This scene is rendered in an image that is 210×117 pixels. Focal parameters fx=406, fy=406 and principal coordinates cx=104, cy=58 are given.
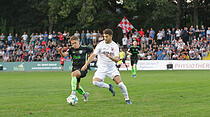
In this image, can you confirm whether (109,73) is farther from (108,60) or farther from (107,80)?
(107,80)

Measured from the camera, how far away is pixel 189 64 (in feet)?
121

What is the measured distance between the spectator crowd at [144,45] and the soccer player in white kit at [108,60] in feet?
87.8

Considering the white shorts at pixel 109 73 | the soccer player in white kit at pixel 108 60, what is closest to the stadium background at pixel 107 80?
the soccer player in white kit at pixel 108 60

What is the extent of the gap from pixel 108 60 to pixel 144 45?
95.2 feet

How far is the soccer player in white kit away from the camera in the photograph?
35.2ft

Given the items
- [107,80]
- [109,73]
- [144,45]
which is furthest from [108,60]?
[144,45]

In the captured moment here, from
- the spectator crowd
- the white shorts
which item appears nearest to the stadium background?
the white shorts

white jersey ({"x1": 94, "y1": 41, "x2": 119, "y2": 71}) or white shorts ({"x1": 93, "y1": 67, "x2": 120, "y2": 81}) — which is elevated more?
white jersey ({"x1": 94, "y1": 41, "x2": 119, "y2": 71})

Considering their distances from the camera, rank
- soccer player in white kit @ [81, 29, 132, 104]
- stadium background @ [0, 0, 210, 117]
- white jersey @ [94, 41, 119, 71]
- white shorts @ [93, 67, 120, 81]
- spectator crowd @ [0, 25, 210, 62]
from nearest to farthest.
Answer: stadium background @ [0, 0, 210, 117]
soccer player in white kit @ [81, 29, 132, 104]
white jersey @ [94, 41, 119, 71]
white shorts @ [93, 67, 120, 81]
spectator crowd @ [0, 25, 210, 62]

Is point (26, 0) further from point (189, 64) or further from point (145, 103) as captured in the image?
point (145, 103)

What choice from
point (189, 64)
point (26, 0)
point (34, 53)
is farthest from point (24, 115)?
point (26, 0)

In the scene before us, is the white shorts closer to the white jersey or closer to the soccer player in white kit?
the soccer player in white kit

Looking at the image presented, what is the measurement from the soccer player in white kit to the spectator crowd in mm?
26772

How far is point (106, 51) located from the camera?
11.0 meters
